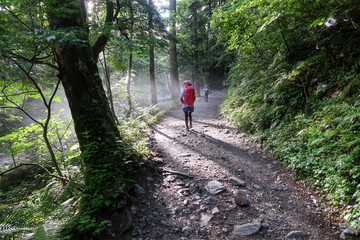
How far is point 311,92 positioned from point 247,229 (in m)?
4.37

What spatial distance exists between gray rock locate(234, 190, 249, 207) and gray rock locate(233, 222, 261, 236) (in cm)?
42

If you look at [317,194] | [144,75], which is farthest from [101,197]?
[144,75]

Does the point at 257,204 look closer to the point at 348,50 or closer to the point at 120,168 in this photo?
the point at 120,168

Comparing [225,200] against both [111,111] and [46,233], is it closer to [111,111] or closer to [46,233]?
[46,233]

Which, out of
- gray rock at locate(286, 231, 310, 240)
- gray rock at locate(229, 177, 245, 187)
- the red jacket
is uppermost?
the red jacket

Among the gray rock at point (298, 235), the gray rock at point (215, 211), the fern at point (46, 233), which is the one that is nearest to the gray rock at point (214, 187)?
the gray rock at point (215, 211)

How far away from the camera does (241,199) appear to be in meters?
3.12

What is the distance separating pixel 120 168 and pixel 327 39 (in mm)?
6982

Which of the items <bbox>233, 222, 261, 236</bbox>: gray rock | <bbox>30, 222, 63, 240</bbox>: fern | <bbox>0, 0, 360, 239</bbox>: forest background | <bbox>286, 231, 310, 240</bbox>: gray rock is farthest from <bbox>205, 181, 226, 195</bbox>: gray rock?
<bbox>30, 222, 63, 240</bbox>: fern

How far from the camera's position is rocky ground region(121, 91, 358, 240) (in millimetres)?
2556

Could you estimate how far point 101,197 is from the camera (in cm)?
279

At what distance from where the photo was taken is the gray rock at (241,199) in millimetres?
3053

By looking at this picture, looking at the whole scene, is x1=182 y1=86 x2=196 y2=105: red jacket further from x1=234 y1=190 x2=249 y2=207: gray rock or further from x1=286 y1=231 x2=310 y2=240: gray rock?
x1=286 y1=231 x2=310 y2=240: gray rock

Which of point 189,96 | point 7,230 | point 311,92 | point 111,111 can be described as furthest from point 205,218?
point 189,96
